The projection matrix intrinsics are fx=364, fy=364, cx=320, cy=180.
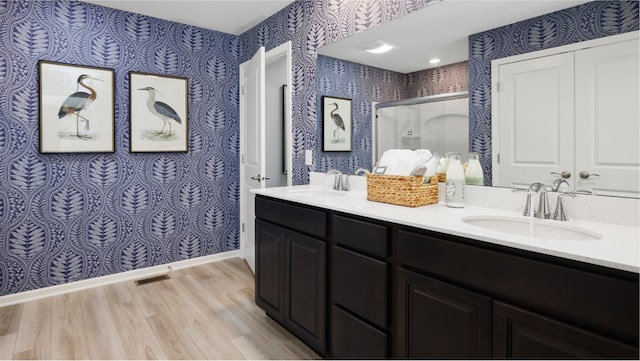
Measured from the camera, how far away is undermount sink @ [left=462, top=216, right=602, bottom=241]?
135 cm

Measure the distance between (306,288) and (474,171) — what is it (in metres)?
1.08

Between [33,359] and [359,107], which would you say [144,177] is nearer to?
[33,359]

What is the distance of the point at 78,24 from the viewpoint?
9.90 ft

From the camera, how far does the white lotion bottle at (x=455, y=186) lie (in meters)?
1.77

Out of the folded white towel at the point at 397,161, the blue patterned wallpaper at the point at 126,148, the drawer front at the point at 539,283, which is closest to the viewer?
the drawer front at the point at 539,283

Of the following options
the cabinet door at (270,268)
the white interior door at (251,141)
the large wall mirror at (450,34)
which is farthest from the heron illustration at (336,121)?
the cabinet door at (270,268)

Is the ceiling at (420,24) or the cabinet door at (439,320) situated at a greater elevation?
the ceiling at (420,24)

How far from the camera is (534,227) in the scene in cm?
147

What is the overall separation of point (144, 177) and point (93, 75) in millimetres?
959

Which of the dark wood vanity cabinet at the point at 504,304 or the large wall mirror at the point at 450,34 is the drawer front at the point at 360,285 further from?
the large wall mirror at the point at 450,34

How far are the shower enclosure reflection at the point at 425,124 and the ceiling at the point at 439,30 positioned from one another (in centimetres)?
21

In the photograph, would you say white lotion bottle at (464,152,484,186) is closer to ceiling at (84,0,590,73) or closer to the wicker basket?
the wicker basket

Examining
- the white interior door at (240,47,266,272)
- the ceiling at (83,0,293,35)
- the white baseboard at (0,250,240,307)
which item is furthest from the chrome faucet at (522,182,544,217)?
the white baseboard at (0,250,240,307)

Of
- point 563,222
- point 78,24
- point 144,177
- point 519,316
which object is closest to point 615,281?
point 519,316
